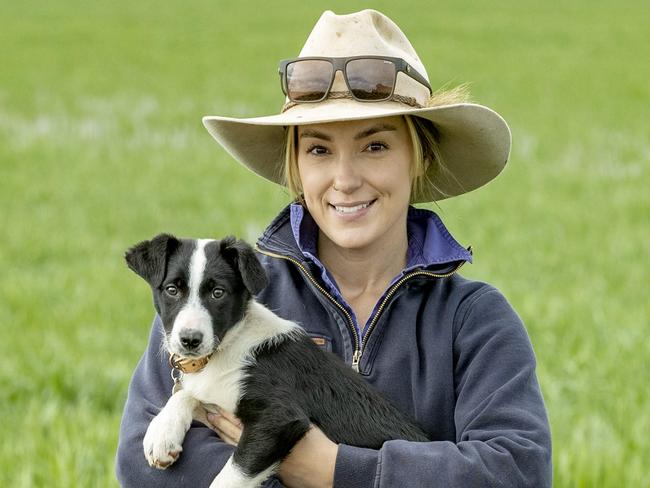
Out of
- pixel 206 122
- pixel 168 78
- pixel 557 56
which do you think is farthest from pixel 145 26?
pixel 206 122

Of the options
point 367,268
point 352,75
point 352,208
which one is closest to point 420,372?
point 367,268

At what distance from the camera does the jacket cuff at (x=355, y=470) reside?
11.1 ft

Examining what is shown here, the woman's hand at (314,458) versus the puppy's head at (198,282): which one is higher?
the puppy's head at (198,282)

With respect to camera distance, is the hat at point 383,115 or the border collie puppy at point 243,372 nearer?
the border collie puppy at point 243,372

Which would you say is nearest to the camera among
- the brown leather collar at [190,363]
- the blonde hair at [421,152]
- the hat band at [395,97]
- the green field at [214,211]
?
the brown leather collar at [190,363]

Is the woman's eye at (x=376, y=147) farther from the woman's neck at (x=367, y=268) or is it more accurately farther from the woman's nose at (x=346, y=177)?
the woman's neck at (x=367, y=268)

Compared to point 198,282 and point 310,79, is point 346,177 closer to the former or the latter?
point 310,79

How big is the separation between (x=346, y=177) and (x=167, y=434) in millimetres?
1100

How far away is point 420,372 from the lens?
12.2 ft

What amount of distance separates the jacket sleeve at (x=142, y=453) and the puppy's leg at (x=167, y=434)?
44mm

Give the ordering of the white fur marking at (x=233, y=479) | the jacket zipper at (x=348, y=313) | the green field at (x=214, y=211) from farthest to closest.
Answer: the green field at (x=214, y=211), the jacket zipper at (x=348, y=313), the white fur marking at (x=233, y=479)

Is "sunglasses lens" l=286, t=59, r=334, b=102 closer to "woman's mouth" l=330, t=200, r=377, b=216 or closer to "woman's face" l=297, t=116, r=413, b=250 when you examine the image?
"woman's face" l=297, t=116, r=413, b=250

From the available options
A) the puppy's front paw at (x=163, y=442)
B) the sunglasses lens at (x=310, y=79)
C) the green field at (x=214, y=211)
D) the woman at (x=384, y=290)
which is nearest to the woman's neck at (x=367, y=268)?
the woman at (x=384, y=290)

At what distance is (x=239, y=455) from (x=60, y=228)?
10704 mm
